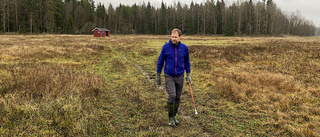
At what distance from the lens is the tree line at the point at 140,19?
6662 centimetres

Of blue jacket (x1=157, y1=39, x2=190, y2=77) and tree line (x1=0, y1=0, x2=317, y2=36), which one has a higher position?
tree line (x1=0, y1=0, x2=317, y2=36)

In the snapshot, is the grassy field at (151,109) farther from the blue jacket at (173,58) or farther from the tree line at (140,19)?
the tree line at (140,19)

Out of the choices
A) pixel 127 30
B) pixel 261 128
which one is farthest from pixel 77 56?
pixel 127 30

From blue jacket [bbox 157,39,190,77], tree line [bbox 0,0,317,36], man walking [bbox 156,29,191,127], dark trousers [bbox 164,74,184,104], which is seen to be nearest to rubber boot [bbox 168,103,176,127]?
man walking [bbox 156,29,191,127]

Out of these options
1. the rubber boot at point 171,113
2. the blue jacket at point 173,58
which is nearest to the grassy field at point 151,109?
the rubber boot at point 171,113

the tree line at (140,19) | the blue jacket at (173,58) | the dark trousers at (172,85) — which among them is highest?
the tree line at (140,19)

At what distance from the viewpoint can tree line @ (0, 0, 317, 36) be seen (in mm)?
66625

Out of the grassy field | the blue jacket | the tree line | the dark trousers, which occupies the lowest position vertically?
the grassy field

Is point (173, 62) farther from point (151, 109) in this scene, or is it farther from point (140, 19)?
point (140, 19)

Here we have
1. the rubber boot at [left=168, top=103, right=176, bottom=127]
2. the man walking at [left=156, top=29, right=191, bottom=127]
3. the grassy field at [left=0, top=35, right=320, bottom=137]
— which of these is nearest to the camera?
the grassy field at [left=0, top=35, right=320, bottom=137]

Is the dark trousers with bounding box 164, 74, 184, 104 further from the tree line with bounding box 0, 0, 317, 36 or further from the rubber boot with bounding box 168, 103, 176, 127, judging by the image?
the tree line with bounding box 0, 0, 317, 36

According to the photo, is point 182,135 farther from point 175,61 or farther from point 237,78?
point 237,78

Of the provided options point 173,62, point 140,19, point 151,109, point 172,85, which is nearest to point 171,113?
point 172,85

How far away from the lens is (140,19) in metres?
92.6
